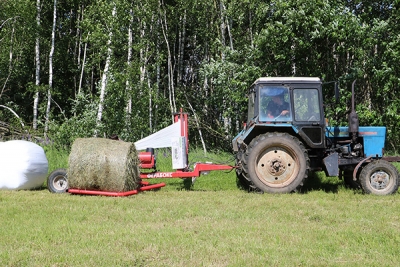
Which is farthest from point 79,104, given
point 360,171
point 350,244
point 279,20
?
point 350,244

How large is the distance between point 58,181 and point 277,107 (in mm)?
4478

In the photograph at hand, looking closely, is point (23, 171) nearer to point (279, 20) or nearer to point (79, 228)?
point (79, 228)

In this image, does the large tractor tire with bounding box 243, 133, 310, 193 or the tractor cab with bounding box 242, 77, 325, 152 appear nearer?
the large tractor tire with bounding box 243, 133, 310, 193

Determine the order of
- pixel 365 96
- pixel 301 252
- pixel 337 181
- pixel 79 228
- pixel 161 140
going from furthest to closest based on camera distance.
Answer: pixel 365 96 < pixel 337 181 < pixel 161 140 < pixel 79 228 < pixel 301 252

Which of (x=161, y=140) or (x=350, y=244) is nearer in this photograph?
(x=350, y=244)

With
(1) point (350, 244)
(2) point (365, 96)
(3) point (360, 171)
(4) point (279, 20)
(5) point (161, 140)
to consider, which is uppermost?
(4) point (279, 20)

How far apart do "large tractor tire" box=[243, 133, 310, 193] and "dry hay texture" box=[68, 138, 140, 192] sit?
6.97 ft

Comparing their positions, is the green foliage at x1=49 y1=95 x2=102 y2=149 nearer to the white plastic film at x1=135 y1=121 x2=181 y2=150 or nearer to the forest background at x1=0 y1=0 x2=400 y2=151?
the forest background at x1=0 y1=0 x2=400 y2=151

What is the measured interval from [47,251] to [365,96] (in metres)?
11.3

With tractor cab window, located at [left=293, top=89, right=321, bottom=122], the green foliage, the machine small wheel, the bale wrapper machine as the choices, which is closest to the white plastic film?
the bale wrapper machine

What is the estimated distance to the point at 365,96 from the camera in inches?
526

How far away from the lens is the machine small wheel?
8.62 m

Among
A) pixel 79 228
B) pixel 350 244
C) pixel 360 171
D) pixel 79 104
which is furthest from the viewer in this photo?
pixel 79 104

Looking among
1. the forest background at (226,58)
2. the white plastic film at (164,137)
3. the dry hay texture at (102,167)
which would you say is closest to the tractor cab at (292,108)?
the white plastic film at (164,137)
